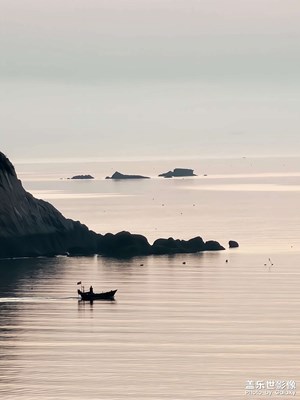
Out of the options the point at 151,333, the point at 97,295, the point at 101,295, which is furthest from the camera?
the point at 101,295

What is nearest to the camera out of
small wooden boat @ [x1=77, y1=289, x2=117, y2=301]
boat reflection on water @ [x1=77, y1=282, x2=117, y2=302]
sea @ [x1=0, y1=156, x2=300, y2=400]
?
sea @ [x1=0, y1=156, x2=300, y2=400]

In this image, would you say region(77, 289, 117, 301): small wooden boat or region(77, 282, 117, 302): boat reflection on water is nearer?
region(77, 282, 117, 302): boat reflection on water

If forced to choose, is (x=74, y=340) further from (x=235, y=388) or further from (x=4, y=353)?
(x=235, y=388)

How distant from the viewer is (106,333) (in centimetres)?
12488

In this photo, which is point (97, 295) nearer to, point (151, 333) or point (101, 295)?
point (101, 295)

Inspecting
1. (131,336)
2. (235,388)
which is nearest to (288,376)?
(235,388)

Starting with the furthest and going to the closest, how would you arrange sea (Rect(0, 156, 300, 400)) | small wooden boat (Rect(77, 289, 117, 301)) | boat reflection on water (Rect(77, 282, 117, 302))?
1. small wooden boat (Rect(77, 289, 117, 301))
2. boat reflection on water (Rect(77, 282, 117, 302))
3. sea (Rect(0, 156, 300, 400))

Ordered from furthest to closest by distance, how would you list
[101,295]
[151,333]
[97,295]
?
1. [101,295]
2. [97,295]
3. [151,333]

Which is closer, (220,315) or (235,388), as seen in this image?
(235,388)

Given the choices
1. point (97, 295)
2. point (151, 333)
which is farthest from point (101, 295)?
point (151, 333)

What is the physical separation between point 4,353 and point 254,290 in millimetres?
52959

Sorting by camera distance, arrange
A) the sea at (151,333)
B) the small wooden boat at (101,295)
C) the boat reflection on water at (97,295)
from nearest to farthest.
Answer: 1. the sea at (151,333)
2. the boat reflection on water at (97,295)
3. the small wooden boat at (101,295)

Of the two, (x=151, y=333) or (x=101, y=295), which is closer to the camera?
(x=151, y=333)

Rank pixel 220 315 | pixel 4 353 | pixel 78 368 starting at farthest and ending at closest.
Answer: pixel 220 315 < pixel 4 353 < pixel 78 368
